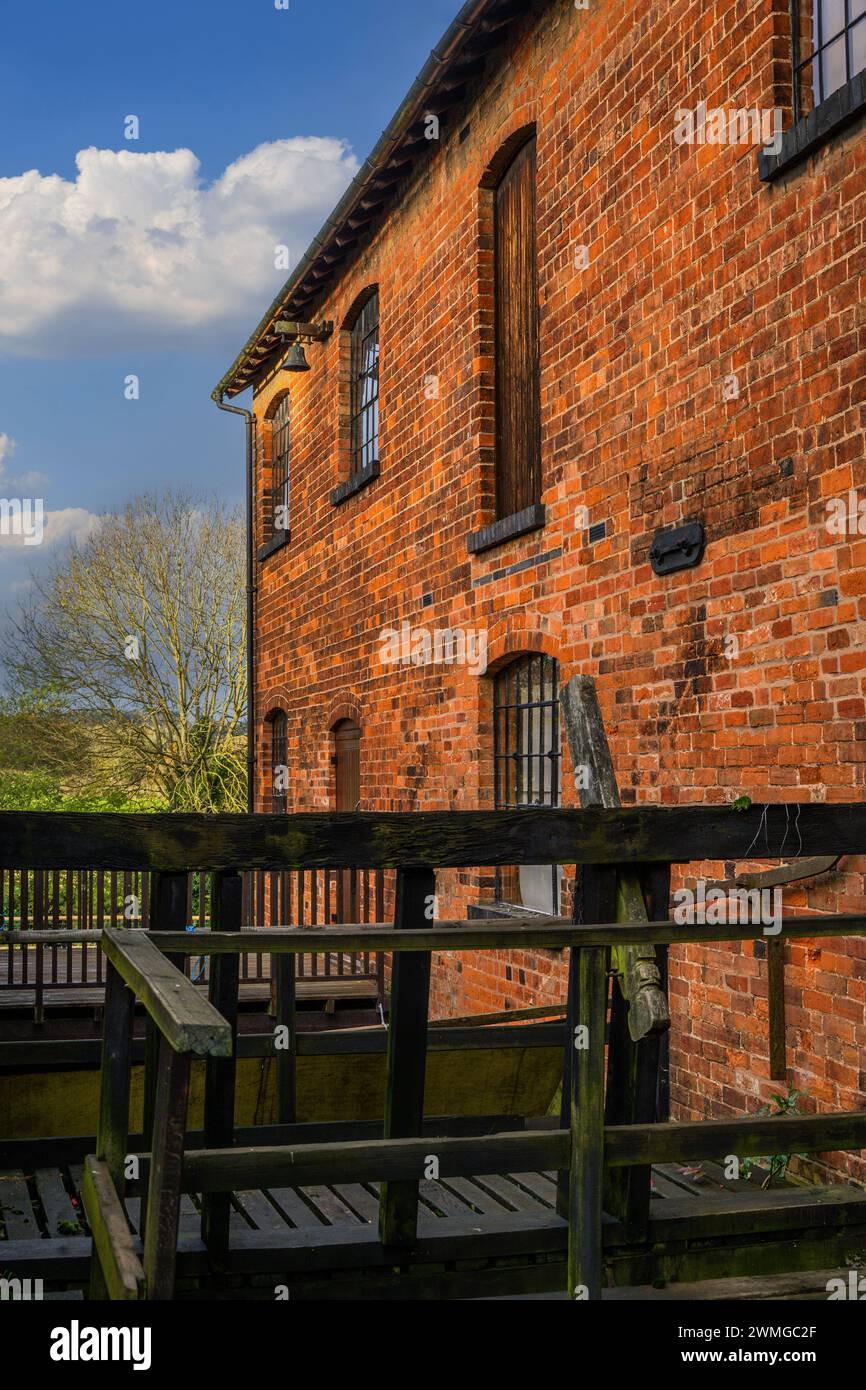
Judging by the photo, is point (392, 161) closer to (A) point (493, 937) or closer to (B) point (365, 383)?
(B) point (365, 383)

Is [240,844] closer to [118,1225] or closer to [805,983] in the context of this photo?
[118,1225]

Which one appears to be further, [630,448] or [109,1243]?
[630,448]

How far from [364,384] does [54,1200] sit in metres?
9.27

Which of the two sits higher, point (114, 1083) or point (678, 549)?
point (678, 549)

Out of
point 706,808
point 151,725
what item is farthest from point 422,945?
point 151,725

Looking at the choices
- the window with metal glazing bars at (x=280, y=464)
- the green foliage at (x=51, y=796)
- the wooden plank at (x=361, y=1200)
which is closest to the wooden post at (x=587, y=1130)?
the wooden plank at (x=361, y=1200)

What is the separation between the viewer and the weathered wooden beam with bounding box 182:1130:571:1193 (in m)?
3.63

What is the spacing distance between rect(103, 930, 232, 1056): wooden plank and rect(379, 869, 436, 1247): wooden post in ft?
2.62

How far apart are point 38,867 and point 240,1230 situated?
4.36 ft

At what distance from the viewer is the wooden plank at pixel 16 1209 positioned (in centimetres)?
478

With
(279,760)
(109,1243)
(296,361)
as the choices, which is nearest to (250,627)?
(279,760)

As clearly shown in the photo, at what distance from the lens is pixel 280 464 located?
16.5 metres

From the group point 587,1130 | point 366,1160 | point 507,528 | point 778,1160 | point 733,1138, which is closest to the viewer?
point 366,1160

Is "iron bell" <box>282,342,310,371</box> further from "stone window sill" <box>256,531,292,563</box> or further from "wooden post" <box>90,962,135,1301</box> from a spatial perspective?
"wooden post" <box>90,962,135,1301</box>
